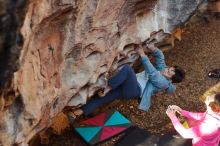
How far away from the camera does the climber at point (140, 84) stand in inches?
235

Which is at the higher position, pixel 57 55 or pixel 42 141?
pixel 57 55

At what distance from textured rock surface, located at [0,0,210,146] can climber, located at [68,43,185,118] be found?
8.1 inches

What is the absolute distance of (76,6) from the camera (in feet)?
15.0

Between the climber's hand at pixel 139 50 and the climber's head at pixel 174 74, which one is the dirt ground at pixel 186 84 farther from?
the climber's hand at pixel 139 50

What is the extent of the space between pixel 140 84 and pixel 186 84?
47.4 inches

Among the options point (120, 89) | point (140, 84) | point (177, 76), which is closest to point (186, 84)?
point (177, 76)

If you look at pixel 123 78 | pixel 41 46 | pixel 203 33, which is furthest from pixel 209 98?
pixel 203 33

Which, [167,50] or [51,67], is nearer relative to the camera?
[51,67]

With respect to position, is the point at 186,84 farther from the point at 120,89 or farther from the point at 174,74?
the point at 120,89

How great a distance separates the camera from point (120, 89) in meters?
6.16

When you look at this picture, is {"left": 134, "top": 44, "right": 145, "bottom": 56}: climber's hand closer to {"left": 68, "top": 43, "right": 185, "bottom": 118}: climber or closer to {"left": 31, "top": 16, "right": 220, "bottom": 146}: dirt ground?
{"left": 68, "top": 43, "right": 185, "bottom": 118}: climber

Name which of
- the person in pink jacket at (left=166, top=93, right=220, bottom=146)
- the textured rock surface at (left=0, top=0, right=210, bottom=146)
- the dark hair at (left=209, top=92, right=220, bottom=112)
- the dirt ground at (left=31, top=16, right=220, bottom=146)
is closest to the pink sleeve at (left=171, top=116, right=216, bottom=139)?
the person in pink jacket at (left=166, top=93, right=220, bottom=146)

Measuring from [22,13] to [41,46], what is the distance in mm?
1150

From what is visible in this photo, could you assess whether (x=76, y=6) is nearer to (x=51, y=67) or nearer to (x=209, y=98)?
(x=51, y=67)
